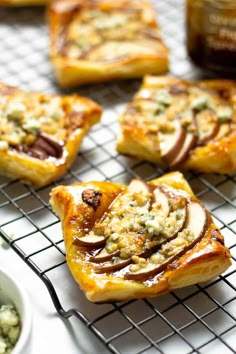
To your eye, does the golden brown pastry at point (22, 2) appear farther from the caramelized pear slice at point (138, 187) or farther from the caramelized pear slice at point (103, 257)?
the caramelized pear slice at point (103, 257)

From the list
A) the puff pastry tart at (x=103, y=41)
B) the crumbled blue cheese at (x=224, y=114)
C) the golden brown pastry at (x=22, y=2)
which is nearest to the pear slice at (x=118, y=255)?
the crumbled blue cheese at (x=224, y=114)

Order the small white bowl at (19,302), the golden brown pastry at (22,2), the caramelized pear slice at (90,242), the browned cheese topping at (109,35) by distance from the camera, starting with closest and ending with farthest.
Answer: the small white bowl at (19,302)
the caramelized pear slice at (90,242)
the browned cheese topping at (109,35)
the golden brown pastry at (22,2)

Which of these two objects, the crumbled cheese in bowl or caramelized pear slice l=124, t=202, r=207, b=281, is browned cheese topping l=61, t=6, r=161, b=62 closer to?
caramelized pear slice l=124, t=202, r=207, b=281

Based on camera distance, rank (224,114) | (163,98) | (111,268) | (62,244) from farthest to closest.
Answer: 1. (163,98)
2. (224,114)
3. (62,244)
4. (111,268)

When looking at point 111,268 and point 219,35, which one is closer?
point 111,268

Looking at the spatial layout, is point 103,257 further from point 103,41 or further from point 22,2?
point 22,2

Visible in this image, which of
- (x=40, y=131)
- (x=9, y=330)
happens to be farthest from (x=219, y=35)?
(x=9, y=330)
